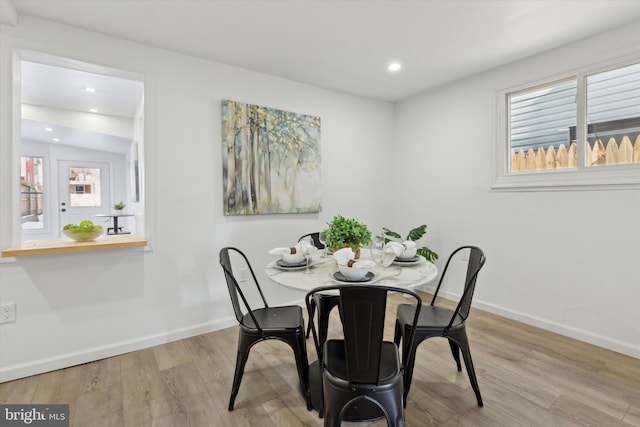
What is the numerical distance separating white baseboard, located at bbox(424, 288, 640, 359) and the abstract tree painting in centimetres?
213

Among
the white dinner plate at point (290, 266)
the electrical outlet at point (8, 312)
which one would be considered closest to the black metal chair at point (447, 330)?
the white dinner plate at point (290, 266)

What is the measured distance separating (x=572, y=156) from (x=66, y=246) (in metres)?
4.11

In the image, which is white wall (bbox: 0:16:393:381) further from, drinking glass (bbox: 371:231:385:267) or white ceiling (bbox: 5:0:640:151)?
drinking glass (bbox: 371:231:385:267)

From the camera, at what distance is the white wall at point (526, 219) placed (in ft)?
7.89

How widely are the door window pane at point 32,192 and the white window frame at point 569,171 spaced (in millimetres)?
7844

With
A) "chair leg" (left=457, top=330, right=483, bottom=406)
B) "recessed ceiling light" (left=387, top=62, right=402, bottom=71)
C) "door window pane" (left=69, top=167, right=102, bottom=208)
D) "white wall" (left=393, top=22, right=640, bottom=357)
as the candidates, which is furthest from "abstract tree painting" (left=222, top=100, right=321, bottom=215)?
"door window pane" (left=69, top=167, right=102, bottom=208)

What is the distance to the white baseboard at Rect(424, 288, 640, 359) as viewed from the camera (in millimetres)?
2369

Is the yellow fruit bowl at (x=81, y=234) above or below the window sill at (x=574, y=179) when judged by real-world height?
below

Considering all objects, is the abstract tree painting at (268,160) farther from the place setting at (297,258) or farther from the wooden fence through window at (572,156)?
the wooden fence through window at (572,156)

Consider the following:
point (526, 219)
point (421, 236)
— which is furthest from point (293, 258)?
point (526, 219)

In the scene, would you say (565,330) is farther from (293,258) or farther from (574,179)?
(293,258)

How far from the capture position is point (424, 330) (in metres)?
1.73

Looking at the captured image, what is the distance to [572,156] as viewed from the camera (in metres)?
2.70

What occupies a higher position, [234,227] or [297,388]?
[234,227]
